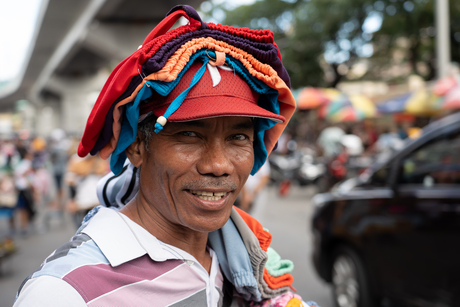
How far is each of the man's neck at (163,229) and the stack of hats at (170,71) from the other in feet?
0.65

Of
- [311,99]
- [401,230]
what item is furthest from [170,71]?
[311,99]

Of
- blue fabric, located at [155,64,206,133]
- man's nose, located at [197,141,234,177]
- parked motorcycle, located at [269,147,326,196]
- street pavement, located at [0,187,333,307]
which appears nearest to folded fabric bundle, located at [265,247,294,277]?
man's nose, located at [197,141,234,177]

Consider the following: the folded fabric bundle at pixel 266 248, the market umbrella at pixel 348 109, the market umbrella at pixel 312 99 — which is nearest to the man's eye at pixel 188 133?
the folded fabric bundle at pixel 266 248

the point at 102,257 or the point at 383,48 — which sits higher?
the point at 383,48

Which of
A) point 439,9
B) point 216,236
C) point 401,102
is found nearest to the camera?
point 216,236

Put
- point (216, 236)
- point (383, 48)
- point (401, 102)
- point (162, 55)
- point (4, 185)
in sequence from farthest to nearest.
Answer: point (383, 48)
point (401, 102)
point (4, 185)
point (216, 236)
point (162, 55)

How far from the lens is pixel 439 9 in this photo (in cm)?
1033

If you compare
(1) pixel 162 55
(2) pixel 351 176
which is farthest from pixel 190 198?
(2) pixel 351 176

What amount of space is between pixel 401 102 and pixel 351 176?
5072 mm

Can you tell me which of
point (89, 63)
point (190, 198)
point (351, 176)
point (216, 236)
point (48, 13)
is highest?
point (89, 63)

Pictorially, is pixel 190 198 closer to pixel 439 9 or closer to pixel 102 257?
pixel 102 257

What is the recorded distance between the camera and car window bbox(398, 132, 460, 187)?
12.2 feet

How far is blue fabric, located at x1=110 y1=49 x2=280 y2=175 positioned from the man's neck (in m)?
0.19

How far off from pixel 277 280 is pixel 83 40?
14.9 meters
